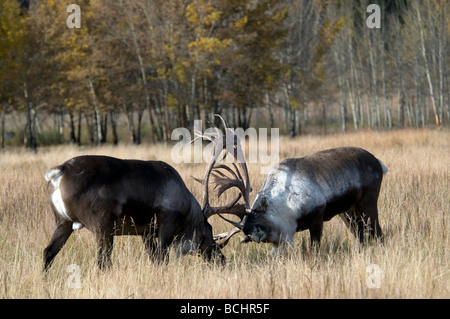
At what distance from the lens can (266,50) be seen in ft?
88.5

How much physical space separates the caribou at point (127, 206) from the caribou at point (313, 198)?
318mm

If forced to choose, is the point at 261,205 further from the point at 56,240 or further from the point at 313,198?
the point at 56,240

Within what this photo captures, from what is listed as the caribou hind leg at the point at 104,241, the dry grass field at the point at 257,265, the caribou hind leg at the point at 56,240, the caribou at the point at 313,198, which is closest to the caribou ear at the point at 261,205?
the caribou at the point at 313,198

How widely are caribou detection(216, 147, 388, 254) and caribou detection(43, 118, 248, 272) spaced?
0.32 metres

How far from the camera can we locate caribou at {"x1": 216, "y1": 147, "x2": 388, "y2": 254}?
5.34 metres

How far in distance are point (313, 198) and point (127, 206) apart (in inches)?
74.9

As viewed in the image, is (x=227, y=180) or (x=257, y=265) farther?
(x=227, y=180)

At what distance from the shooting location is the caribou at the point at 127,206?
15.2 feet

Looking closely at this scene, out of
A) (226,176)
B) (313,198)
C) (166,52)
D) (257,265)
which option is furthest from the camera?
(166,52)

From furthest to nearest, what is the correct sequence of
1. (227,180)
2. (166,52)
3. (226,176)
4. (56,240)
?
(166,52) → (227,180) → (226,176) → (56,240)

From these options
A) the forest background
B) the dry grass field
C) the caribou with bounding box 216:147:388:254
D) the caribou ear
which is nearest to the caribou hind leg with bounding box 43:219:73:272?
the dry grass field

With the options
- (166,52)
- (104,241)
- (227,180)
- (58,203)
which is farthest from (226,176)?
(166,52)

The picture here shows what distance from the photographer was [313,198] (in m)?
5.39

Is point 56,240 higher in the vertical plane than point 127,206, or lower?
lower
